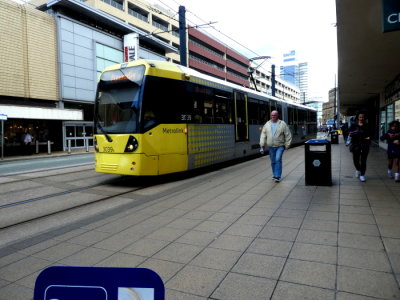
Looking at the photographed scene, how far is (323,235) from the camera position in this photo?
153 inches

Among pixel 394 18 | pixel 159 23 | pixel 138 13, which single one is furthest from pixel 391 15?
pixel 159 23

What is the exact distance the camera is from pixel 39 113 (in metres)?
22.7

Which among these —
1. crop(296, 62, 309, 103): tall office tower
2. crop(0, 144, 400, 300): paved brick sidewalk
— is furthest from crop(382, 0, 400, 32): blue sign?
crop(296, 62, 309, 103): tall office tower

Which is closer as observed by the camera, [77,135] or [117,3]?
[77,135]

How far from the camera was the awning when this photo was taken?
20.6 metres

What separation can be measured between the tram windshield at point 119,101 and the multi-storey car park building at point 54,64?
38.1ft

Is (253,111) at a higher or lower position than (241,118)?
higher

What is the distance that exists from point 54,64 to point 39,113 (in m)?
5.65

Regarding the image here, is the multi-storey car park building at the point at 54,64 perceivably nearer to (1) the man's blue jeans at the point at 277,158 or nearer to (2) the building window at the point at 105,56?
(2) the building window at the point at 105,56

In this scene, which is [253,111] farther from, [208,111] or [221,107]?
[208,111]

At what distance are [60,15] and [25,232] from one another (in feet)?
86.6

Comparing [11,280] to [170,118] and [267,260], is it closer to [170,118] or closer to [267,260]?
[267,260]

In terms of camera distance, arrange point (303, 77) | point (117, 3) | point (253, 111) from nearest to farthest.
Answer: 1. point (253, 111)
2. point (117, 3)
3. point (303, 77)

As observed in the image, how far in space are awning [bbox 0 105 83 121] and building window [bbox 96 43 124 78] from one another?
5.65m
